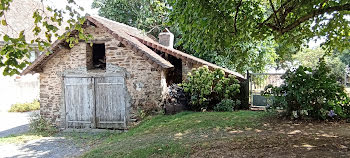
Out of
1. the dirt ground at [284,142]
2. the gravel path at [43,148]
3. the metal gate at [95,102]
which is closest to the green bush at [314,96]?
the dirt ground at [284,142]

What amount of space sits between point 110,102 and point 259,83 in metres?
6.42

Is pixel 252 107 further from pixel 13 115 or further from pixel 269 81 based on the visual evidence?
pixel 13 115

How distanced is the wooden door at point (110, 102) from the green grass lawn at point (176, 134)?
143cm

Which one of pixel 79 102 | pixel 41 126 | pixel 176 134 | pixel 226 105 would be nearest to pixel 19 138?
pixel 41 126

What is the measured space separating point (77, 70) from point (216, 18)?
751cm

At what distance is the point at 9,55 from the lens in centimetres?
334

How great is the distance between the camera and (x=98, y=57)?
487 inches

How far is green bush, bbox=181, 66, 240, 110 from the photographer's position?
1042cm

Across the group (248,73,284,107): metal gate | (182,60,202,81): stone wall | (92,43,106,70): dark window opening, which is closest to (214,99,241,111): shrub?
(248,73,284,107): metal gate

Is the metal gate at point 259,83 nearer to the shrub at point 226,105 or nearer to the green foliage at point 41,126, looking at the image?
the shrub at point 226,105

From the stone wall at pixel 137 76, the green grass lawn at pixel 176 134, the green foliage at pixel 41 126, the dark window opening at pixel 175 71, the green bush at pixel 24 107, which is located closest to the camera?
the green grass lawn at pixel 176 134

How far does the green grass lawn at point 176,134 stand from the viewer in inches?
238

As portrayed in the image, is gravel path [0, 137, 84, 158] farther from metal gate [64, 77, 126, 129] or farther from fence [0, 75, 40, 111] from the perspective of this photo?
fence [0, 75, 40, 111]

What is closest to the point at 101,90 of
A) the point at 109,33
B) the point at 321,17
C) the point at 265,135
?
the point at 109,33
